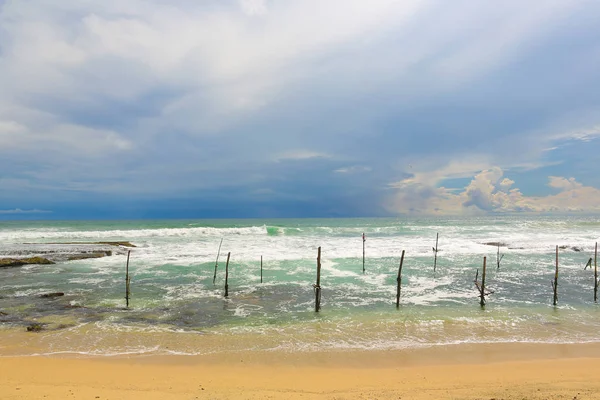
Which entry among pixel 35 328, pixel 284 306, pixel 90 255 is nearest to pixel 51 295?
pixel 35 328

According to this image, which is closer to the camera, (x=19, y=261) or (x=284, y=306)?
(x=284, y=306)

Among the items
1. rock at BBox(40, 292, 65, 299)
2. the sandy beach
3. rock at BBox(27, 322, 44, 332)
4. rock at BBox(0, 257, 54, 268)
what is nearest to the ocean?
rock at BBox(27, 322, 44, 332)

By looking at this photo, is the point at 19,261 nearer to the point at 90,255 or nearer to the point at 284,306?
the point at 90,255

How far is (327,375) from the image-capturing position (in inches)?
337

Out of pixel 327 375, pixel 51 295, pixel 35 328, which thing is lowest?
pixel 51 295

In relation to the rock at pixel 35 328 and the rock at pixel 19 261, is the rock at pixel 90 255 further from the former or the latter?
the rock at pixel 35 328

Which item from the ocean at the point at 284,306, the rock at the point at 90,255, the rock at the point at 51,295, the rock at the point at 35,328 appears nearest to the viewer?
the ocean at the point at 284,306

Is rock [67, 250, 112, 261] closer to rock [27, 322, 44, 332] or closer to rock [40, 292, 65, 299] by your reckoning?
rock [40, 292, 65, 299]

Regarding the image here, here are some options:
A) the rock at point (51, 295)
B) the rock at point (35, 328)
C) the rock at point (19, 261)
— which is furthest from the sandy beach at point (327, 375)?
the rock at point (19, 261)

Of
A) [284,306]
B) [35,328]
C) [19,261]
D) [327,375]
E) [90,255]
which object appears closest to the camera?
[327,375]

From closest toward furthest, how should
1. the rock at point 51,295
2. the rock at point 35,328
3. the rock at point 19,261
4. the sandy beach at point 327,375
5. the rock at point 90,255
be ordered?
the sandy beach at point 327,375 → the rock at point 35,328 → the rock at point 51,295 → the rock at point 19,261 → the rock at point 90,255

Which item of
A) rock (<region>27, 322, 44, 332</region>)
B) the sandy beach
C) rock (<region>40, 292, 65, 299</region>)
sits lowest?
rock (<region>40, 292, 65, 299</region>)

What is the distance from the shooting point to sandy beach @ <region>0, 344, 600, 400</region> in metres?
7.45

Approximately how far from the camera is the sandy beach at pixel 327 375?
745 centimetres
